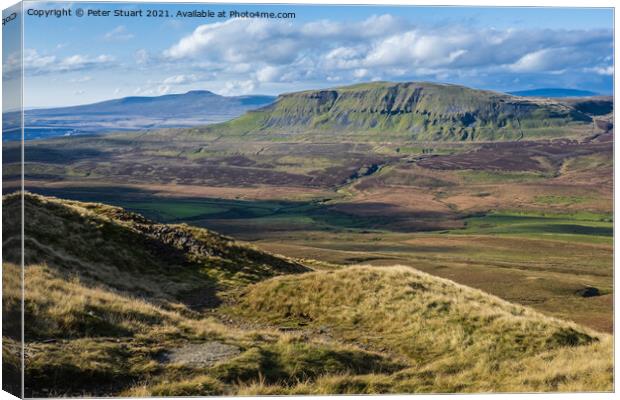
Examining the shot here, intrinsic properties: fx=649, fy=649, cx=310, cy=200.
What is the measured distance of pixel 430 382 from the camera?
16000mm

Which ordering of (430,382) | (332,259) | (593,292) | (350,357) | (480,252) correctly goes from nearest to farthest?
(430,382)
(350,357)
(593,292)
(332,259)
(480,252)

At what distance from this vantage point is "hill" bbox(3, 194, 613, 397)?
48.0 feet

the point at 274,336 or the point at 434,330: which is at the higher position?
the point at 274,336

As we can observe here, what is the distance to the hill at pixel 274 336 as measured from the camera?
14.6 metres

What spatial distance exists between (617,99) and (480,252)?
111 m

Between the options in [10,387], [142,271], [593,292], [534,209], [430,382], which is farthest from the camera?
[534,209]

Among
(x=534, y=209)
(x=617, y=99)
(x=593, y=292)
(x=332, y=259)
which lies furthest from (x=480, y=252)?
(x=617, y=99)

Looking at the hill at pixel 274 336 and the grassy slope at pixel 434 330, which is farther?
the grassy slope at pixel 434 330

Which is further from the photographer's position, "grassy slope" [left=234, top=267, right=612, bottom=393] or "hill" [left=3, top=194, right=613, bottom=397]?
"grassy slope" [left=234, top=267, right=612, bottom=393]

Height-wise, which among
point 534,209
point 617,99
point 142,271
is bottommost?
point 534,209

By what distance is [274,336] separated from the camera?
61.2ft

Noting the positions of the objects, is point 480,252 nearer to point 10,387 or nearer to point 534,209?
point 534,209

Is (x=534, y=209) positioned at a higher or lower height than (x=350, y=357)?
lower

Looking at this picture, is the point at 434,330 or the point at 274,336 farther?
the point at 434,330
